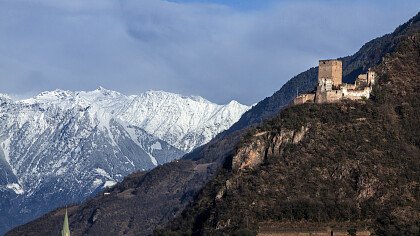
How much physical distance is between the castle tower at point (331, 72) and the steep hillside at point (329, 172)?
14.6 feet

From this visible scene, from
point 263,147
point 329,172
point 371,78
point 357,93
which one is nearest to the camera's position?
point 329,172

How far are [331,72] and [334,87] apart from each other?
211cm

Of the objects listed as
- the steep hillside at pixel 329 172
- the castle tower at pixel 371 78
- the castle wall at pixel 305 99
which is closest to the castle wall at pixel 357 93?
the steep hillside at pixel 329 172

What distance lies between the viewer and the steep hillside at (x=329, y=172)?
557ft

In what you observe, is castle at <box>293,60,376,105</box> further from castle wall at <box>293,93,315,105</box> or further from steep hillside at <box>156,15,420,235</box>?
steep hillside at <box>156,15,420,235</box>

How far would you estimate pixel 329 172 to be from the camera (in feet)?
583

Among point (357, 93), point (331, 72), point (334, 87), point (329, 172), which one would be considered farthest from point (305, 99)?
point (329, 172)

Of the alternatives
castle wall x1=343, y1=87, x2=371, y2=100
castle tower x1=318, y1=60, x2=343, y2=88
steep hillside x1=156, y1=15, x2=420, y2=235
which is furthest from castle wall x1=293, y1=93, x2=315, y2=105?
castle wall x1=343, y1=87, x2=371, y2=100

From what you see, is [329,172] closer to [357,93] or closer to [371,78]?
[357,93]

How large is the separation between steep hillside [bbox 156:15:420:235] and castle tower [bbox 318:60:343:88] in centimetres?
444

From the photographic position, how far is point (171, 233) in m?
190

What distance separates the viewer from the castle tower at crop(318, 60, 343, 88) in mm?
190125

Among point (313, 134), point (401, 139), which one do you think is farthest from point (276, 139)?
point (401, 139)

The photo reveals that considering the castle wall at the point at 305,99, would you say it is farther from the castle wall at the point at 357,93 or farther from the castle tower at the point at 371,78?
the castle tower at the point at 371,78
